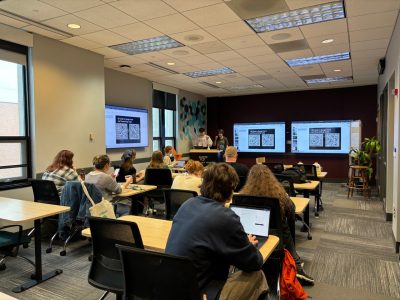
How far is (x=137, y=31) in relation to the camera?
13.8 feet

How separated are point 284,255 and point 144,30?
3.39 m

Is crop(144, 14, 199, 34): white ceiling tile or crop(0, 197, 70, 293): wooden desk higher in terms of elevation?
crop(144, 14, 199, 34): white ceiling tile

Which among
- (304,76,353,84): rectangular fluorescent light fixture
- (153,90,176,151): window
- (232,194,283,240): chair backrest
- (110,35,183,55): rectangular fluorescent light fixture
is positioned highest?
(304,76,353,84): rectangular fluorescent light fixture

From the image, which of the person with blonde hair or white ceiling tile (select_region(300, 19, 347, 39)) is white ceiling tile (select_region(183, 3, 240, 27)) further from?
the person with blonde hair

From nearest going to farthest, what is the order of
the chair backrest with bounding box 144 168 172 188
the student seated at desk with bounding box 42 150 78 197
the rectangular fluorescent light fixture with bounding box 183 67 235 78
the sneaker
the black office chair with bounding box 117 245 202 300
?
the black office chair with bounding box 117 245 202 300 → the sneaker → the student seated at desk with bounding box 42 150 78 197 → the chair backrest with bounding box 144 168 172 188 → the rectangular fluorescent light fixture with bounding box 183 67 235 78

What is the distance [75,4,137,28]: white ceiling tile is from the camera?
347 centimetres

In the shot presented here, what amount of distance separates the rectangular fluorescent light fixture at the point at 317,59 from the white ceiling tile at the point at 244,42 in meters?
1.37

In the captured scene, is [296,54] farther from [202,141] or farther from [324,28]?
[202,141]

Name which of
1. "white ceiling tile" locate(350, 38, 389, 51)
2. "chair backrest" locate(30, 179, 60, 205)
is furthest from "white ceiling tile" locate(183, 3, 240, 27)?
"chair backrest" locate(30, 179, 60, 205)

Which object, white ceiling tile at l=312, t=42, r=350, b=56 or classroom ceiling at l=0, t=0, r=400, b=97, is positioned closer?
classroom ceiling at l=0, t=0, r=400, b=97

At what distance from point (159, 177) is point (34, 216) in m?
2.35

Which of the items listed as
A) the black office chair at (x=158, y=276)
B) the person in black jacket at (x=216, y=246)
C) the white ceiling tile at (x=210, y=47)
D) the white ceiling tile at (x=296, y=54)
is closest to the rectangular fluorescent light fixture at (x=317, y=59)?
the white ceiling tile at (x=296, y=54)

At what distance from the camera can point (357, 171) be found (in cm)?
788

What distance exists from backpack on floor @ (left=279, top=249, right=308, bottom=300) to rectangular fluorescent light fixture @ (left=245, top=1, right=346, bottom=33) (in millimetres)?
2856
